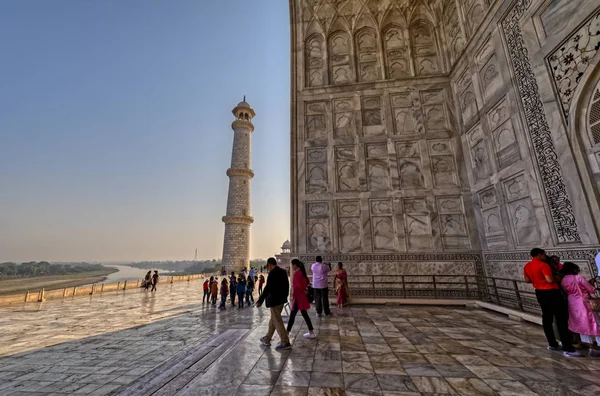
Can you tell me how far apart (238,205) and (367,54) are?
19.4m

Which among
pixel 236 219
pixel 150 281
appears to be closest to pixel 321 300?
pixel 150 281

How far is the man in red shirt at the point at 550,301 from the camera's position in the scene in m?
3.40

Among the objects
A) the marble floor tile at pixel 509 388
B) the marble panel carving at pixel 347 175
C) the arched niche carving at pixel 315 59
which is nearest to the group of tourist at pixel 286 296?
the marble floor tile at pixel 509 388

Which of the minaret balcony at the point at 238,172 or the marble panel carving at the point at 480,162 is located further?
the minaret balcony at the point at 238,172

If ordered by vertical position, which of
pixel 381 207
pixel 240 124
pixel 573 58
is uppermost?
pixel 240 124

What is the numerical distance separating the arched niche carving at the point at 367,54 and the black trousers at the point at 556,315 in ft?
29.0

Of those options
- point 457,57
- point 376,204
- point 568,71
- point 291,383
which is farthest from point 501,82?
point 291,383

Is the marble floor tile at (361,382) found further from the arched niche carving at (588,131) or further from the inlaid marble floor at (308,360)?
the arched niche carving at (588,131)

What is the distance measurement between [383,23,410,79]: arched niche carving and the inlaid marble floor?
874cm

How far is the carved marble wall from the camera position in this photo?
4.89 metres

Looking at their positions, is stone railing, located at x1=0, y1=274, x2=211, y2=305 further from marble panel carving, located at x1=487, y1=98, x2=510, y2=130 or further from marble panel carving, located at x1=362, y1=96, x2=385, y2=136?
marble panel carving, located at x1=487, y1=98, x2=510, y2=130

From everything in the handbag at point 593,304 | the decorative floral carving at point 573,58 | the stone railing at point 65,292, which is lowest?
the stone railing at point 65,292

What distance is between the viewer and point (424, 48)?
9.91 m

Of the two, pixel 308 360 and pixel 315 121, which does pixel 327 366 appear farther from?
pixel 315 121
